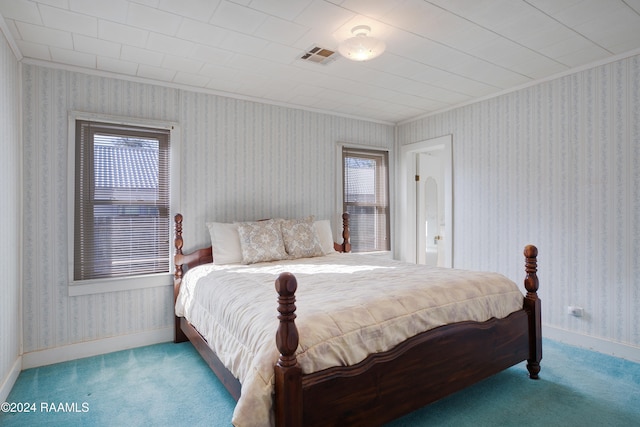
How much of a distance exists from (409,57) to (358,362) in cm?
235

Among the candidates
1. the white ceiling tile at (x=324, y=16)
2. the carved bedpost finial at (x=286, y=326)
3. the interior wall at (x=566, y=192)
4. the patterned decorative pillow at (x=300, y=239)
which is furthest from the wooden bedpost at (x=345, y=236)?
the carved bedpost finial at (x=286, y=326)

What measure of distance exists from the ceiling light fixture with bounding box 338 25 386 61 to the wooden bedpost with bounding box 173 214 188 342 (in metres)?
2.10

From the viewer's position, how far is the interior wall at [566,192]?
2859 mm

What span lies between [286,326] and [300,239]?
84.8 inches

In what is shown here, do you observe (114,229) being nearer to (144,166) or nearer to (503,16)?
(144,166)

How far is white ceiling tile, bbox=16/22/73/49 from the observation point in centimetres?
236

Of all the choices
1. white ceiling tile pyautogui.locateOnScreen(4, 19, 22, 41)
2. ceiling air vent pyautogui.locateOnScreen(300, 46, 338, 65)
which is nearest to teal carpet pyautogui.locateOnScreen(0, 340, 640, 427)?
white ceiling tile pyautogui.locateOnScreen(4, 19, 22, 41)

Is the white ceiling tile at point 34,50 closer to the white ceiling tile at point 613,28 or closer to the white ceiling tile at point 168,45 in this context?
the white ceiling tile at point 168,45

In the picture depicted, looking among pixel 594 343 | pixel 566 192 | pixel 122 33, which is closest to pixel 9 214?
pixel 122 33

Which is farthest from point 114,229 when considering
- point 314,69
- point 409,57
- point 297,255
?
point 409,57

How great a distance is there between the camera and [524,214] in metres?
3.54

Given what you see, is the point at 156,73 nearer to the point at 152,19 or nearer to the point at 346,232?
the point at 152,19

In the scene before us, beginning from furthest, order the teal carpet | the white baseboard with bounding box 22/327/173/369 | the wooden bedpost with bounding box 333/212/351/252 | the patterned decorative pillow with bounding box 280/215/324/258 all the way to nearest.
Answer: the wooden bedpost with bounding box 333/212/351/252
the patterned decorative pillow with bounding box 280/215/324/258
the white baseboard with bounding box 22/327/173/369
the teal carpet

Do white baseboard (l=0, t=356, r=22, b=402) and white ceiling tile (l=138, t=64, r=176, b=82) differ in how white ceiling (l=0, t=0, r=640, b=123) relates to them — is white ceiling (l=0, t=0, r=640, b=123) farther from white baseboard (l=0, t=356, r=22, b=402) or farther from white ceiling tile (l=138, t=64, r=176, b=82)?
white baseboard (l=0, t=356, r=22, b=402)
